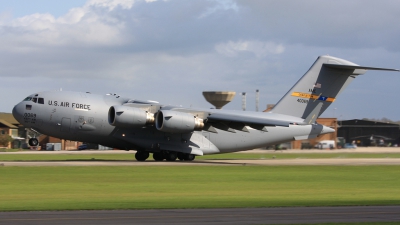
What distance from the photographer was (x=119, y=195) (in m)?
19.5

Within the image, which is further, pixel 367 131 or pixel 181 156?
pixel 367 131

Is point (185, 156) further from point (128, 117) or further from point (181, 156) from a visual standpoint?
point (128, 117)

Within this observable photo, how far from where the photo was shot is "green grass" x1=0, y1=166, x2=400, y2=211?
17.4 metres

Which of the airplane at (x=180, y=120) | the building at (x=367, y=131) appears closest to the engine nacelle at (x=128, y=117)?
the airplane at (x=180, y=120)

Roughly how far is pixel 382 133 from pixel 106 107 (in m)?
72.1

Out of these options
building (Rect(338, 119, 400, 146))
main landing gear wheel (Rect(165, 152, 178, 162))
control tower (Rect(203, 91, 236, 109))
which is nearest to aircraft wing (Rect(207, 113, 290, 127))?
main landing gear wheel (Rect(165, 152, 178, 162))

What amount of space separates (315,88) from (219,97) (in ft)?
95.4

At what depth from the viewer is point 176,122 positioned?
3519 cm

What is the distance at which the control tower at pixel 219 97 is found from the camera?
225 feet

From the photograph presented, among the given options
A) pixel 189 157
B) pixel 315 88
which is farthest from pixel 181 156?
pixel 315 88

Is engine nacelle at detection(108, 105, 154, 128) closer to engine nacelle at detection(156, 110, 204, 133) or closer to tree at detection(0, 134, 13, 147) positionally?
engine nacelle at detection(156, 110, 204, 133)

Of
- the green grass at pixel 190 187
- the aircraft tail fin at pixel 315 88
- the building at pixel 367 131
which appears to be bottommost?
the green grass at pixel 190 187

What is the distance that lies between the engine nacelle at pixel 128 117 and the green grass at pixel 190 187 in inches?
145

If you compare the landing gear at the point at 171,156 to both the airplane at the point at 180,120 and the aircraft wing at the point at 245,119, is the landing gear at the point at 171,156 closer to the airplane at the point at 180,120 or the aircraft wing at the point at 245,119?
the airplane at the point at 180,120
